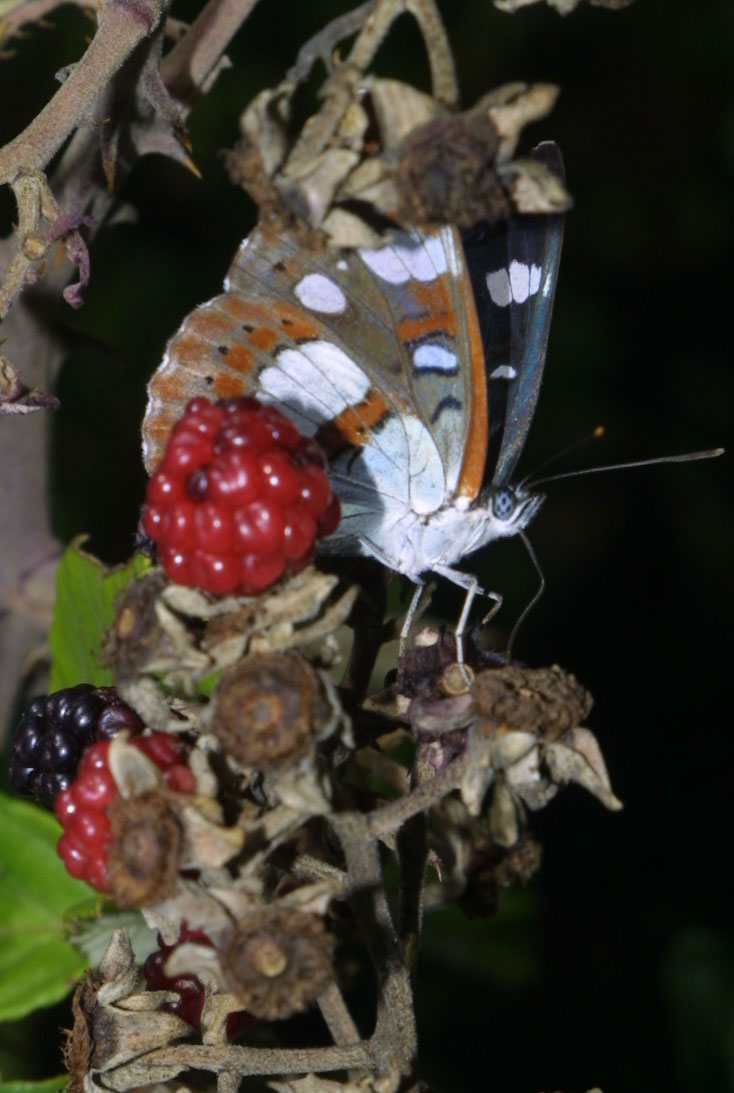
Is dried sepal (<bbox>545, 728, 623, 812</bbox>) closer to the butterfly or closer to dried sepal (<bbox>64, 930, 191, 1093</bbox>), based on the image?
the butterfly

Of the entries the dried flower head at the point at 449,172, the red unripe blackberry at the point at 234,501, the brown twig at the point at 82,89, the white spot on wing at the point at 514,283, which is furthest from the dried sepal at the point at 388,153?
the white spot on wing at the point at 514,283

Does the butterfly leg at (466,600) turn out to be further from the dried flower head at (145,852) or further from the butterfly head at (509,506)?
the dried flower head at (145,852)

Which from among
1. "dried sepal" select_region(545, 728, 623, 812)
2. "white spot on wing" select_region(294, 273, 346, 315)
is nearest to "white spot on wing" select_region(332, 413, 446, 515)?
"white spot on wing" select_region(294, 273, 346, 315)

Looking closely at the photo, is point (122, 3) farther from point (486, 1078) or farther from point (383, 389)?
point (486, 1078)

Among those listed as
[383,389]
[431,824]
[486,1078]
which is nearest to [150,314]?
[383,389]

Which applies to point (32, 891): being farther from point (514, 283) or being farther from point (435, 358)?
point (514, 283)

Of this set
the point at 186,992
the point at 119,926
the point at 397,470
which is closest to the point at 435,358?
the point at 397,470
